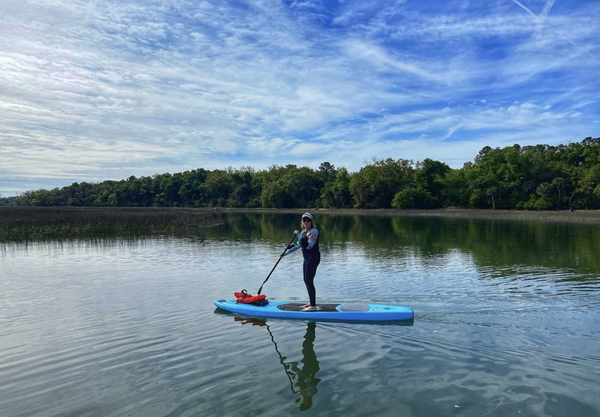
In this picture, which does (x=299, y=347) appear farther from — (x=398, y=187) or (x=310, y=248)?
(x=398, y=187)

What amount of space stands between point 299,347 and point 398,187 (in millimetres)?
85751

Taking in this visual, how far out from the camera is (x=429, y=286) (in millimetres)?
13203

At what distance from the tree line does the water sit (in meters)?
66.4

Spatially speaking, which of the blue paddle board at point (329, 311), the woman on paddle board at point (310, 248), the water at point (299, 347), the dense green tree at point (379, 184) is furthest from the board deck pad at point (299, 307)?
the dense green tree at point (379, 184)

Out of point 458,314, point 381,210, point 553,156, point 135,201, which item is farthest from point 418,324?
point 135,201

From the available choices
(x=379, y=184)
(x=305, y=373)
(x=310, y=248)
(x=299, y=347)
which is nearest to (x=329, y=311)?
(x=310, y=248)

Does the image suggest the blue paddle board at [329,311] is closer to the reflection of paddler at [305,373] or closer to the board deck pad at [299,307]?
the board deck pad at [299,307]

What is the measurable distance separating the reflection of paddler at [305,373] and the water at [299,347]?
3 centimetres

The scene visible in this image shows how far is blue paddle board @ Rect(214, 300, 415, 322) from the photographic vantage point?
31.1 feet

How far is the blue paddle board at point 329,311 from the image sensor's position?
373 inches

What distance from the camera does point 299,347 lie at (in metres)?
8.20

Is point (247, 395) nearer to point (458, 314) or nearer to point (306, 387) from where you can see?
point (306, 387)

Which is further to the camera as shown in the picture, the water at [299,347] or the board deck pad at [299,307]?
the board deck pad at [299,307]

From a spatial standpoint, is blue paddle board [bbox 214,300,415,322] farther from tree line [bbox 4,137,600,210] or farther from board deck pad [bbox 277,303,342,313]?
tree line [bbox 4,137,600,210]
